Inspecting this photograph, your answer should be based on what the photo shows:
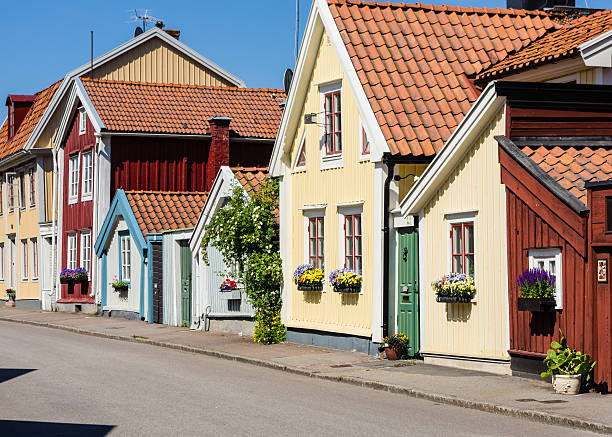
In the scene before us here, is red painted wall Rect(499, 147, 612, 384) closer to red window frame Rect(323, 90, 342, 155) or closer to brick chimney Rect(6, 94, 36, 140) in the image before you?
red window frame Rect(323, 90, 342, 155)

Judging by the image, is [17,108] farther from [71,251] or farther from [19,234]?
[71,251]

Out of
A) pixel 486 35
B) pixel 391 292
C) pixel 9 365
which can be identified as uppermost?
pixel 486 35

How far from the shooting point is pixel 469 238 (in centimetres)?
1642

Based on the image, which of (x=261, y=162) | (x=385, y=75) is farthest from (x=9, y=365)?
(x=261, y=162)

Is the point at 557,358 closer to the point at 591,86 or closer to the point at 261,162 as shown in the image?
the point at 591,86

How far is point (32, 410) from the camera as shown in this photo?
40.1ft

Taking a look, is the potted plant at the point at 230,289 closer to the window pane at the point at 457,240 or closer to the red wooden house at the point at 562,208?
the window pane at the point at 457,240

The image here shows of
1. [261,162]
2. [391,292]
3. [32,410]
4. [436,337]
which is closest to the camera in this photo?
[32,410]

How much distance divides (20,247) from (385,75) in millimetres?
27975

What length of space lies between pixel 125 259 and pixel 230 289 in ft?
27.1

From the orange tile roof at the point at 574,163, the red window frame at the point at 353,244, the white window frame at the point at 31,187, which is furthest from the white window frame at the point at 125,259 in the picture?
the orange tile roof at the point at 574,163

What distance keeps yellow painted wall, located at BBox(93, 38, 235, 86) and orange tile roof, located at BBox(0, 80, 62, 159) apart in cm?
289

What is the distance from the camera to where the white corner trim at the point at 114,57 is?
38.8 meters

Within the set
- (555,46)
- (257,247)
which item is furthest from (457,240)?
(257,247)
